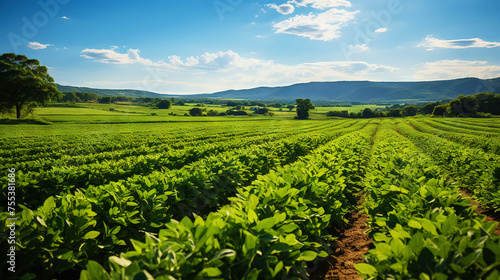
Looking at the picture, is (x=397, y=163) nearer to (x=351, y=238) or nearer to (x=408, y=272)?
(x=351, y=238)

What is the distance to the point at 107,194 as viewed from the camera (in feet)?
11.2

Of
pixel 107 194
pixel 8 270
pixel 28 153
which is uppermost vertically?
pixel 107 194

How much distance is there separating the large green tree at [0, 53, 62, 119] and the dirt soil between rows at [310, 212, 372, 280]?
62800mm

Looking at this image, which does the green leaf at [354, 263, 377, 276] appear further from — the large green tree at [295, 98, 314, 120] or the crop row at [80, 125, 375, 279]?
the large green tree at [295, 98, 314, 120]

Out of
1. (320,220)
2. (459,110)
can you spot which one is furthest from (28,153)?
(459,110)

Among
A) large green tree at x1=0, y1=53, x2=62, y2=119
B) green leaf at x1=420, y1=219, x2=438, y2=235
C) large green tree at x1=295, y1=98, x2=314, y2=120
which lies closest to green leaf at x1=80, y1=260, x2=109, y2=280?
green leaf at x1=420, y1=219, x2=438, y2=235

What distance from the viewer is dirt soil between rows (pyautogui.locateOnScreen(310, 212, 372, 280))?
3533 millimetres

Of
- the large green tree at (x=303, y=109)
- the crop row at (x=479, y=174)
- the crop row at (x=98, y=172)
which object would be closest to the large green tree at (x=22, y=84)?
the crop row at (x=98, y=172)

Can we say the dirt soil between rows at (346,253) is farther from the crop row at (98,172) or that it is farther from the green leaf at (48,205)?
the green leaf at (48,205)

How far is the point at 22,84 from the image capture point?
4506 centimetres

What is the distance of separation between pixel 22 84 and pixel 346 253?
63877 millimetres

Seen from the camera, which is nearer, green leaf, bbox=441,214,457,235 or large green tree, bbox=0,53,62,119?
green leaf, bbox=441,214,457,235

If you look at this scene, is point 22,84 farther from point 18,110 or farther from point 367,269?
point 367,269

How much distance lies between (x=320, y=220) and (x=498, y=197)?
5.96 meters
